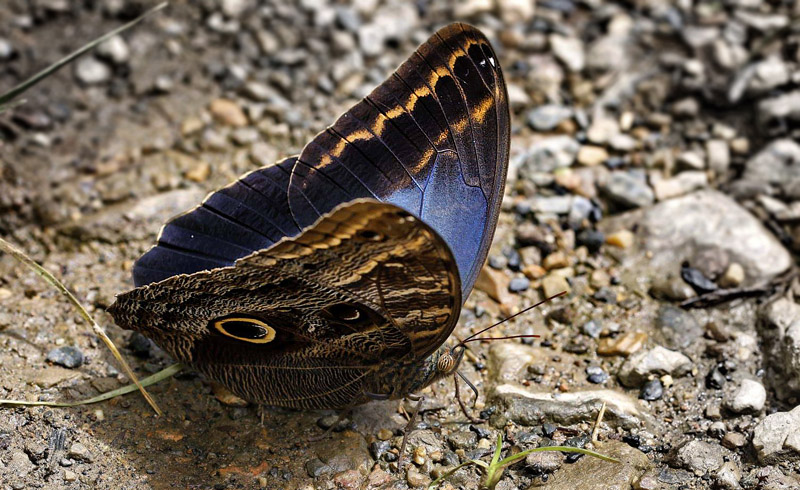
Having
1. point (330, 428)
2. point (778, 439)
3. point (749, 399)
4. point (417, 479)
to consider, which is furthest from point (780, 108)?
point (330, 428)

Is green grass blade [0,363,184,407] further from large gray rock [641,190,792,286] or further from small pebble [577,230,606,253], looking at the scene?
large gray rock [641,190,792,286]

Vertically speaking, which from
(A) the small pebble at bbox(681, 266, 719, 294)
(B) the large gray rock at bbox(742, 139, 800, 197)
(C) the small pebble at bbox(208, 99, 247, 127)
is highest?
(C) the small pebble at bbox(208, 99, 247, 127)

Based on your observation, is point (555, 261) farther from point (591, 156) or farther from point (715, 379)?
point (715, 379)

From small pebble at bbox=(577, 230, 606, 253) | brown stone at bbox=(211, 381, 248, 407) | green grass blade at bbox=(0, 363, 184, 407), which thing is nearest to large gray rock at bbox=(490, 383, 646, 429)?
small pebble at bbox=(577, 230, 606, 253)

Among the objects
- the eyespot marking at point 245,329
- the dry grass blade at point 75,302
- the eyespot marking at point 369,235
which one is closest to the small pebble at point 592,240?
the eyespot marking at point 245,329

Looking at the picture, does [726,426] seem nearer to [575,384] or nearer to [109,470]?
[575,384]

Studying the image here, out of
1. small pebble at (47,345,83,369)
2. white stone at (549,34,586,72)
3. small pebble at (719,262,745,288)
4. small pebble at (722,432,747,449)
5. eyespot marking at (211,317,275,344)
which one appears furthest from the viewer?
white stone at (549,34,586,72)

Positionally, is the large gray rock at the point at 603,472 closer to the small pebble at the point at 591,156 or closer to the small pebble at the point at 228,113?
the small pebble at the point at 591,156
